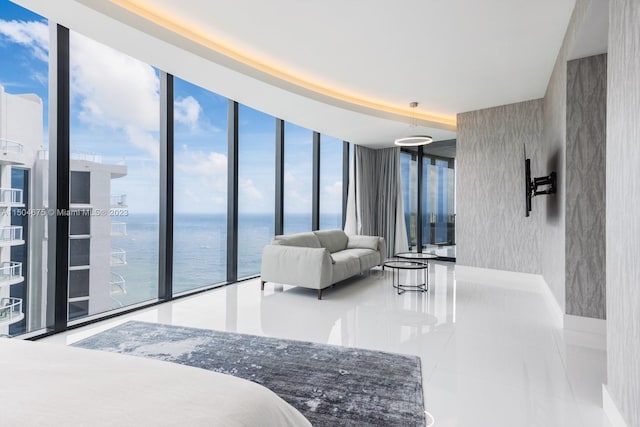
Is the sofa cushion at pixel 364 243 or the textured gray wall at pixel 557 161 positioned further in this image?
the sofa cushion at pixel 364 243

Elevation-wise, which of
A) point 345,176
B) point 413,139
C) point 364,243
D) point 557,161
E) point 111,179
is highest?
point 413,139

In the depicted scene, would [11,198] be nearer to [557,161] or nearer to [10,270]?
[10,270]

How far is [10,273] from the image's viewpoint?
9.04 ft

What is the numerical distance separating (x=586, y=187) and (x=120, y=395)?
3652mm

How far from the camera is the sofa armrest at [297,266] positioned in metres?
4.18

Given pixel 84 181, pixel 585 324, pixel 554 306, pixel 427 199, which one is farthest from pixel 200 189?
pixel 585 324

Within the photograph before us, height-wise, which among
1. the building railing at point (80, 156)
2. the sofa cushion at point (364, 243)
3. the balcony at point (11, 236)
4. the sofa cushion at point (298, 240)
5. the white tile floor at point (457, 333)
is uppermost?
the building railing at point (80, 156)

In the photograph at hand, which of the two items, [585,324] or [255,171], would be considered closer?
[585,324]

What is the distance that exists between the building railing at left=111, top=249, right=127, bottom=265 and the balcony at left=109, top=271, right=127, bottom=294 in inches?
4.6

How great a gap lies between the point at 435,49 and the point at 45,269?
431 centimetres

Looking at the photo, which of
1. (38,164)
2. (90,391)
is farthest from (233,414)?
(38,164)

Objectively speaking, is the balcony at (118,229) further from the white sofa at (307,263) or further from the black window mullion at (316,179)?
the black window mullion at (316,179)

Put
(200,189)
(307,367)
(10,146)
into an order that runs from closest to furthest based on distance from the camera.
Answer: (307,367)
(10,146)
(200,189)

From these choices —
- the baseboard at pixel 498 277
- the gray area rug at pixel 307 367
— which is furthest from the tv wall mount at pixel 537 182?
the gray area rug at pixel 307 367
